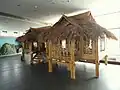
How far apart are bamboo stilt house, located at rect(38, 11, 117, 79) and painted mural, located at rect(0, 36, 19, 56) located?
758 cm

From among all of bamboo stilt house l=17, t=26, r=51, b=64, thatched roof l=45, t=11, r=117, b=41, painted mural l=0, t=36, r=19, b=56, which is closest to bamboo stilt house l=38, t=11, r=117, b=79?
thatched roof l=45, t=11, r=117, b=41

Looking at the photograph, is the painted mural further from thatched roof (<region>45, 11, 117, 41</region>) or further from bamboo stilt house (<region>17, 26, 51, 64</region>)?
thatched roof (<region>45, 11, 117, 41</region>)

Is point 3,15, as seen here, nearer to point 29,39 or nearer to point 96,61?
point 29,39

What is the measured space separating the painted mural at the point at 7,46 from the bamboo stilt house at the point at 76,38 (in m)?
7.58

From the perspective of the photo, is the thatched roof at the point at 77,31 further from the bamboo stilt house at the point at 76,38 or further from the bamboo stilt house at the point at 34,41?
the bamboo stilt house at the point at 34,41

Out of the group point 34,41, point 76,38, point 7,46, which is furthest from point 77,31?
point 7,46

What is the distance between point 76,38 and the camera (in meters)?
5.79

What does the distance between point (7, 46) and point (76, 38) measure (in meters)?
9.36

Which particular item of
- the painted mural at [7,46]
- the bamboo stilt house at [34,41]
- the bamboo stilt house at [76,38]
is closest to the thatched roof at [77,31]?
the bamboo stilt house at [76,38]

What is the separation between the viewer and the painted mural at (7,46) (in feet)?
42.6

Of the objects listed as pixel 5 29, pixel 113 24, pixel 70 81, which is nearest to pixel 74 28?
pixel 70 81

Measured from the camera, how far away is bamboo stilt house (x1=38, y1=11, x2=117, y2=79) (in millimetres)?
5484

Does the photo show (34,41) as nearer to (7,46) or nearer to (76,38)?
(76,38)

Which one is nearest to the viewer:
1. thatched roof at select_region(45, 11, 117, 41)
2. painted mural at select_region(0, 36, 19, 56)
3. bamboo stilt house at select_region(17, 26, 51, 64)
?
thatched roof at select_region(45, 11, 117, 41)
